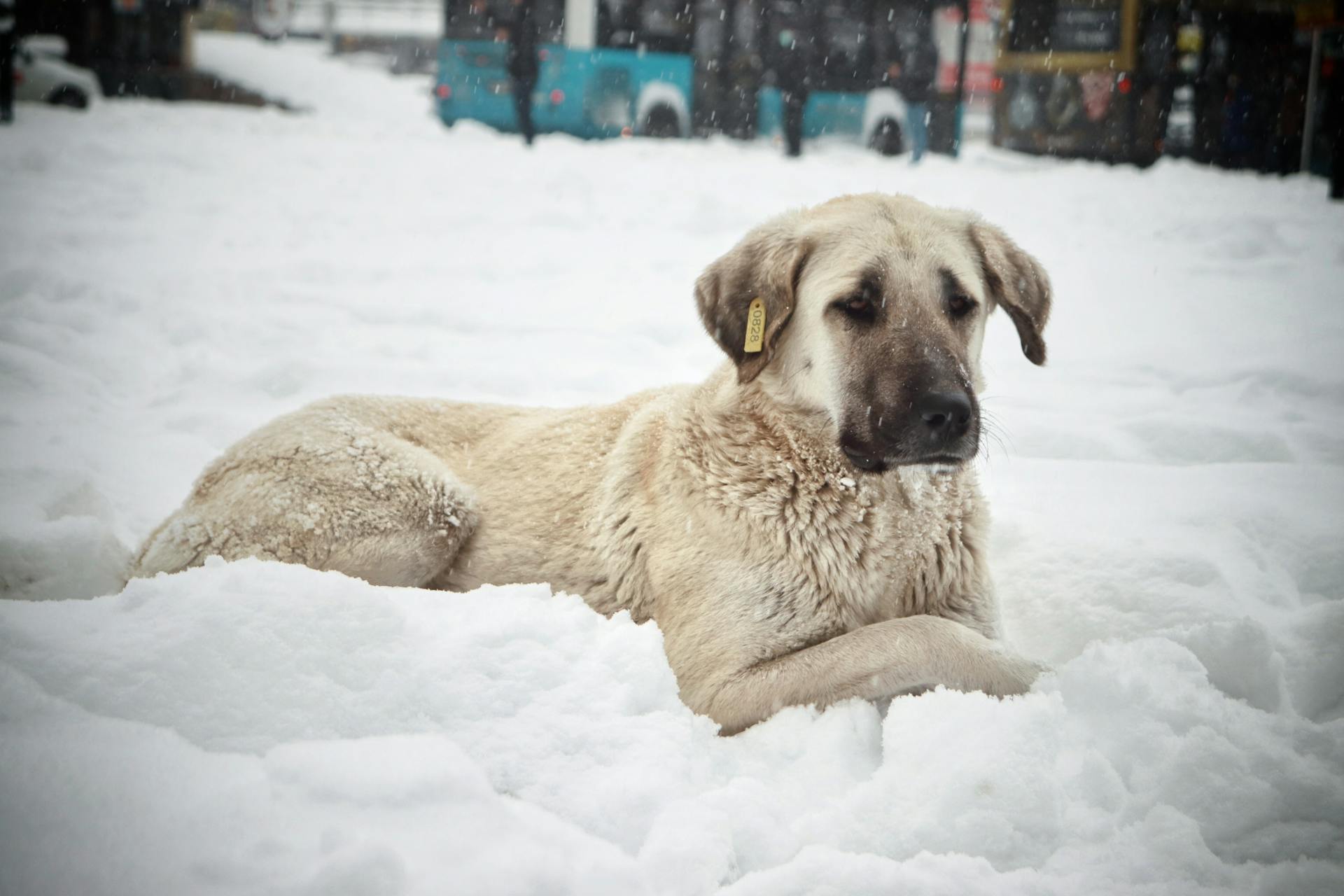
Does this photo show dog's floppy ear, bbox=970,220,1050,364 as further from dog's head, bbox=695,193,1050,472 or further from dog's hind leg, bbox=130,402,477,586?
dog's hind leg, bbox=130,402,477,586

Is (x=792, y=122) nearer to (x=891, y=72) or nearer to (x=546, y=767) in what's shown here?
(x=891, y=72)

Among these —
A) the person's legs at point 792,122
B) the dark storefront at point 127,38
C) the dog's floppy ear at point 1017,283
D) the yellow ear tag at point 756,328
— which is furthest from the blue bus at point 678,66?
the yellow ear tag at point 756,328

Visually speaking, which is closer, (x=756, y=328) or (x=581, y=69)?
→ (x=756, y=328)

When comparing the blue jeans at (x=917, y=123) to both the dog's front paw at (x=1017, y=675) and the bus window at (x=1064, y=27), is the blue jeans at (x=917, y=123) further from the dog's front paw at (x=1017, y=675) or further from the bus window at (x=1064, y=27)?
the dog's front paw at (x=1017, y=675)

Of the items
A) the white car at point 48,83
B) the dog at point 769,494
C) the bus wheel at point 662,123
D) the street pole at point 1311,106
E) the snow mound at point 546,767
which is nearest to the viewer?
the snow mound at point 546,767

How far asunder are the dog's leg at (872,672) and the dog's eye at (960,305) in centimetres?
96

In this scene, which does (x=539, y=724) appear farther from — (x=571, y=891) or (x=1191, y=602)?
(x=1191, y=602)

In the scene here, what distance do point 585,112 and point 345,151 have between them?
4.98m

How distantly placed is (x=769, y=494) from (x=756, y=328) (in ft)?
1.73

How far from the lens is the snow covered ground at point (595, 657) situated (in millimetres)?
1766

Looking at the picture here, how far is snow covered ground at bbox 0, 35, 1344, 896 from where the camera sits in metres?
1.77

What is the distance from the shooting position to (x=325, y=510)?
10.4ft

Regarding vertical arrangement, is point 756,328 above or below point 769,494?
above

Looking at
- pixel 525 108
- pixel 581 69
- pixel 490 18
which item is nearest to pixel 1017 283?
pixel 525 108
